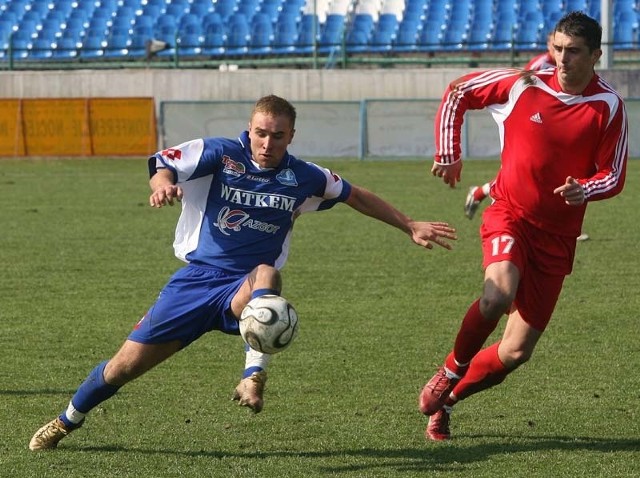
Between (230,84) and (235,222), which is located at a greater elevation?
(235,222)

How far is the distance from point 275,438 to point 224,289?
2.52 feet

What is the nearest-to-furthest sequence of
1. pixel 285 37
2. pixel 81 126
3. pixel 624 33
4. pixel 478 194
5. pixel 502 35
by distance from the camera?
pixel 478 194, pixel 81 126, pixel 624 33, pixel 502 35, pixel 285 37

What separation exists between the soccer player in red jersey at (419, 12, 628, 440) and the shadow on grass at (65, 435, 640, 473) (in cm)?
25

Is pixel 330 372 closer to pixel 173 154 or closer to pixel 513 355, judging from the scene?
pixel 513 355

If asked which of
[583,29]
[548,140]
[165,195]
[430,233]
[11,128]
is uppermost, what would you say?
[583,29]

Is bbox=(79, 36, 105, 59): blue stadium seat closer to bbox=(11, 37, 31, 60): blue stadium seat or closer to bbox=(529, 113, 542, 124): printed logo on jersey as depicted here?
bbox=(11, 37, 31, 60): blue stadium seat

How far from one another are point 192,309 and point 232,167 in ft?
2.17

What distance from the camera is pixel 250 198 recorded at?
5199mm

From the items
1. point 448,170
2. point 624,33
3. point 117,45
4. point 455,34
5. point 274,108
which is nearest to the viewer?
point 274,108

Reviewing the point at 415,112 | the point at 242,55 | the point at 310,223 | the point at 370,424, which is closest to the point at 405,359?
the point at 370,424

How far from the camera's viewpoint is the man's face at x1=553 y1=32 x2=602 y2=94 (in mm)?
5215

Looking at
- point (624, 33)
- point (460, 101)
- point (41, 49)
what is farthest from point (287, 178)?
point (41, 49)

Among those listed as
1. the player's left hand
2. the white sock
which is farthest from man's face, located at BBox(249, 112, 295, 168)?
the white sock

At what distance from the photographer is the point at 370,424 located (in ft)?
18.5
